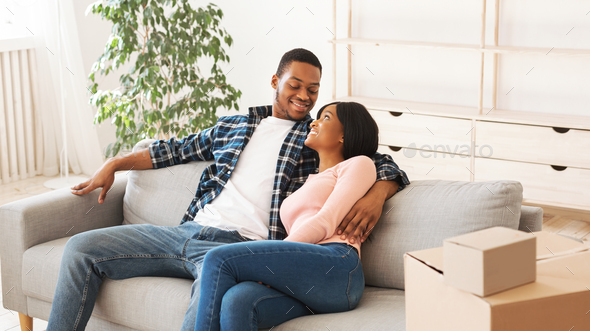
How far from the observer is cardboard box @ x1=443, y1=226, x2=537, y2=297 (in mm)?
939

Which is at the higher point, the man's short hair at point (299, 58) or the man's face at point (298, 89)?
the man's short hair at point (299, 58)

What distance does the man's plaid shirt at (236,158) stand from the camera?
183cm

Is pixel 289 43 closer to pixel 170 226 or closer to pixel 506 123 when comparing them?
pixel 506 123

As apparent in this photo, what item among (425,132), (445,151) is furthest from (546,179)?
(425,132)

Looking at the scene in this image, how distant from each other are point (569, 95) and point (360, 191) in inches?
89.1

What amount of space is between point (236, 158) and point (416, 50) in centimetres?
216

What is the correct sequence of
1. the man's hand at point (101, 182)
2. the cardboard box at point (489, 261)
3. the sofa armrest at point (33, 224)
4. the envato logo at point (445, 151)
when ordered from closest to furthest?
the cardboard box at point (489, 261), the sofa armrest at point (33, 224), the man's hand at point (101, 182), the envato logo at point (445, 151)

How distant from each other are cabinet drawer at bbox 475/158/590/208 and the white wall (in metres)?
0.42

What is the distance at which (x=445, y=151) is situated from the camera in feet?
11.6

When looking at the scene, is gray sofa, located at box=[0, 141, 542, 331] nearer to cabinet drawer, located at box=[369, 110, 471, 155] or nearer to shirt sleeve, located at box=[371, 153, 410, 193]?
shirt sleeve, located at box=[371, 153, 410, 193]

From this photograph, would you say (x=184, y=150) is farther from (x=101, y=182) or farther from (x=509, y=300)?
(x=509, y=300)

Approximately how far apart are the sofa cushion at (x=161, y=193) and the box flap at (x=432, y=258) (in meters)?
1.16

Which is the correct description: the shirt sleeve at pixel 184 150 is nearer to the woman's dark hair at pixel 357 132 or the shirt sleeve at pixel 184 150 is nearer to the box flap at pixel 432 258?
the woman's dark hair at pixel 357 132

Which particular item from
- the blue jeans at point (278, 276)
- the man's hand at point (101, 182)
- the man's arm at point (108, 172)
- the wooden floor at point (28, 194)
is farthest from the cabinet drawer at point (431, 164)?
the blue jeans at point (278, 276)
